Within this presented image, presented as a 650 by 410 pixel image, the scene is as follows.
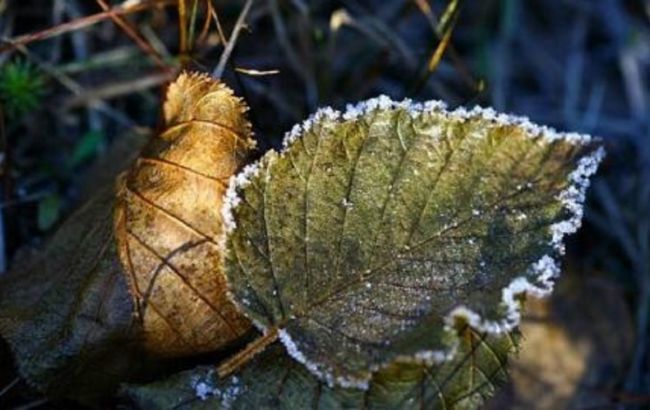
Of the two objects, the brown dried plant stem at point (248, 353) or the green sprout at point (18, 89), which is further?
the green sprout at point (18, 89)

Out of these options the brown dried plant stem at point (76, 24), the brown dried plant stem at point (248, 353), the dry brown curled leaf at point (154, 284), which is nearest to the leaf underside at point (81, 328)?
the dry brown curled leaf at point (154, 284)

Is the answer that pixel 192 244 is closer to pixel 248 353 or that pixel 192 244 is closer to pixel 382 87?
pixel 248 353

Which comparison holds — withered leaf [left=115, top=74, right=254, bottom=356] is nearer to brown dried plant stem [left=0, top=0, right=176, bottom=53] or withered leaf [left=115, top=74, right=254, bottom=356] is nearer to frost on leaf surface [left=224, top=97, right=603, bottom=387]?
frost on leaf surface [left=224, top=97, right=603, bottom=387]

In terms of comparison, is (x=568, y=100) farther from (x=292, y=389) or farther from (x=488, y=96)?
(x=292, y=389)

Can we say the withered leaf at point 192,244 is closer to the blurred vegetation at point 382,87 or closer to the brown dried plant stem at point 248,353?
the brown dried plant stem at point 248,353

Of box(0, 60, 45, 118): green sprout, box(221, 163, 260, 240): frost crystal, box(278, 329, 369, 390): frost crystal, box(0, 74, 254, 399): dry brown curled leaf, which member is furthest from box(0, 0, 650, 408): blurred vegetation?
box(278, 329, 369, 390): frost crystal
